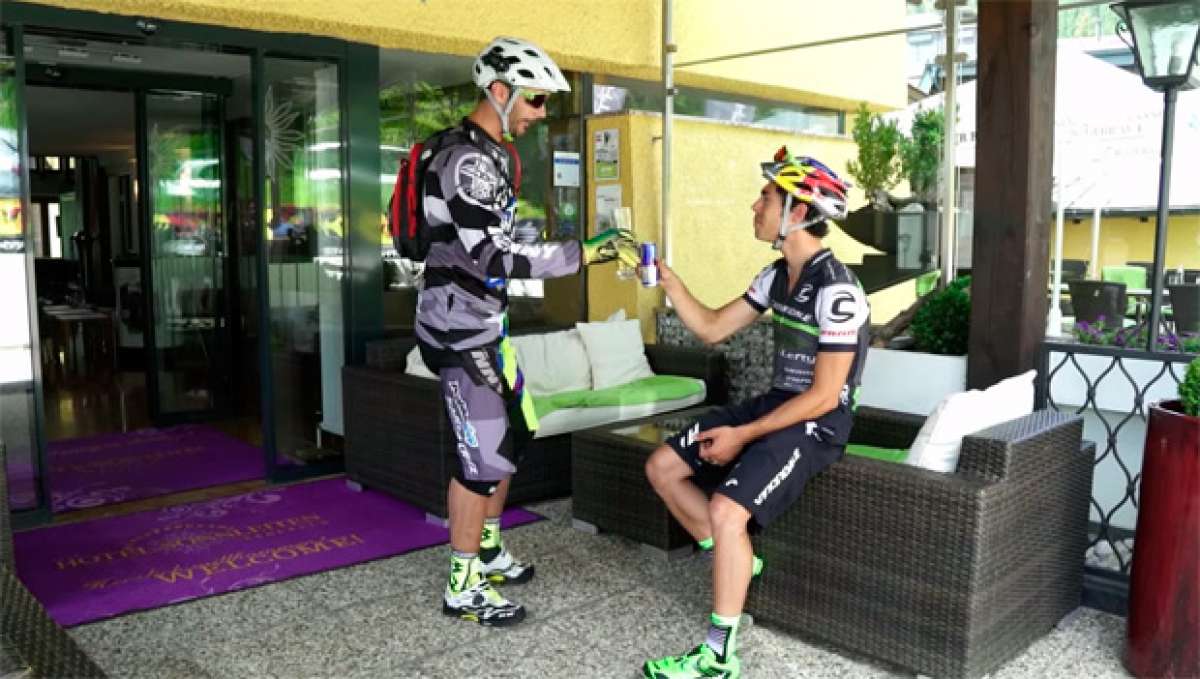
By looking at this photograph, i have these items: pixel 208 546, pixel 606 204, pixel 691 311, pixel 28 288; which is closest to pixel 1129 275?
pixel 606 204

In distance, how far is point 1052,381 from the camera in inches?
153

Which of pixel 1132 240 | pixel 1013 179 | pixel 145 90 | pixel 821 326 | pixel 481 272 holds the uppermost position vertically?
pixel 145 90

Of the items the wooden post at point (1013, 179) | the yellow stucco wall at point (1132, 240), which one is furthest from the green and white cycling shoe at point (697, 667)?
the yellow stucco wall at point (1132, 240)

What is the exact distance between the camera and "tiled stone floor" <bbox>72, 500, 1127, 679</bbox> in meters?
3.01

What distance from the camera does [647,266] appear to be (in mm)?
3285

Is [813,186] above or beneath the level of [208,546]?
above

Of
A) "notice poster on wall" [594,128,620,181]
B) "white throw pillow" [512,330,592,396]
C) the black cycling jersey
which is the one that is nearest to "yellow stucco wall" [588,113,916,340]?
"notice poster on wall" [594,128,620,181]

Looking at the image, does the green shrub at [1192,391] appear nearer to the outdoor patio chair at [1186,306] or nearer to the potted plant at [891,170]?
the potted plant at [891,170]

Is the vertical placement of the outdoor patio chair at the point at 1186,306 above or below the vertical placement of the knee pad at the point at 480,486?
above

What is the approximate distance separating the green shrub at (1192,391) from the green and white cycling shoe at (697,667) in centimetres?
150

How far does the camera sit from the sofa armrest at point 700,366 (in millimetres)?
5480

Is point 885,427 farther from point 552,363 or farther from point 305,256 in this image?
point 305,256

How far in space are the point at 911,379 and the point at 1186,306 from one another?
132 inches

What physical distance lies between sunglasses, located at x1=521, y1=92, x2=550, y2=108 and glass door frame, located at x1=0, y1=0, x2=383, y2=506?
Result: 2.19 metres
